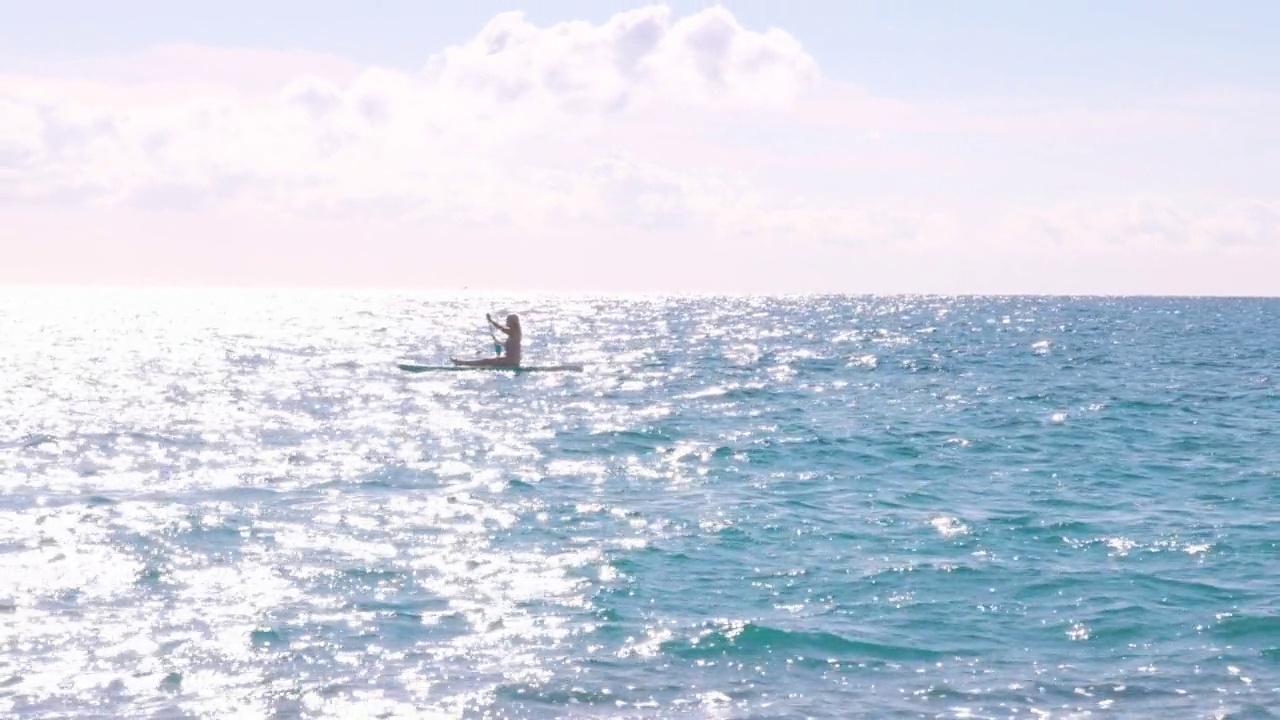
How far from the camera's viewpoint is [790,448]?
29.9 meters

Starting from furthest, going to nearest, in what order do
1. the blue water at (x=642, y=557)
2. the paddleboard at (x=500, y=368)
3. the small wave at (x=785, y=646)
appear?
the paddleboard at (x=500, y=368), the small wave at (x=785, y=646), the blue water at (x=642, y=557)

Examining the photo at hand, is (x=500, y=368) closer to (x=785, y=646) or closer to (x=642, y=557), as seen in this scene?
(x=642, y=557)

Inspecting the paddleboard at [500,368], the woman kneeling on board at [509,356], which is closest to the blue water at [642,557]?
the paddleboard at [500,368]

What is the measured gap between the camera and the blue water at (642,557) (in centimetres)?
1300

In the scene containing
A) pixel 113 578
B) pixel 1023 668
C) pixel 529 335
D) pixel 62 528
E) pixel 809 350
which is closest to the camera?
pixel 1023 668

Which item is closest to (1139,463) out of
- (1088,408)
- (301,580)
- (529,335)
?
(1088,408)

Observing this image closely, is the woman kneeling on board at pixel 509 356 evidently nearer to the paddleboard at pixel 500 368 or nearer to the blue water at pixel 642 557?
the paddleboard at pixel 500 368

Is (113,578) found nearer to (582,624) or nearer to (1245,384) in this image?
(582,624)

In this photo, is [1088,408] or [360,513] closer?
[360,513]

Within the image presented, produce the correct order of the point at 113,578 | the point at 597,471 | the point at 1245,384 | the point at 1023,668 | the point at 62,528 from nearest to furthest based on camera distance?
the point at 1023,668
the point at 113,578
the point at 62,528
the point at 597,471
the point at 1245,384

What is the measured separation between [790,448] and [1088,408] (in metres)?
13.4

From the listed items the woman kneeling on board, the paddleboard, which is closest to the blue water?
the paddleboard

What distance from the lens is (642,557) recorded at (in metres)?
18.5

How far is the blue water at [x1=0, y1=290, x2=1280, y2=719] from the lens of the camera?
42.7 feet
